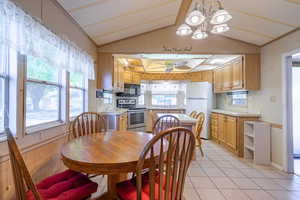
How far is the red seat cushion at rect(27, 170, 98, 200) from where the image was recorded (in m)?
1.22

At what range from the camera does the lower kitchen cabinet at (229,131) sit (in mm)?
3600

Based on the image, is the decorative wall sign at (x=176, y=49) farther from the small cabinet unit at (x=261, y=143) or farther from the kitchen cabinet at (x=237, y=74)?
the small cabinet unit at (x=261, y=143)

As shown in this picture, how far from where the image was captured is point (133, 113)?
532 centimetres

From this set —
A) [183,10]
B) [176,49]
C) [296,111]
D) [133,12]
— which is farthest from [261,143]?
[133,12]

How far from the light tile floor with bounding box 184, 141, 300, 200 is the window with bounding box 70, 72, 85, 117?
218cm

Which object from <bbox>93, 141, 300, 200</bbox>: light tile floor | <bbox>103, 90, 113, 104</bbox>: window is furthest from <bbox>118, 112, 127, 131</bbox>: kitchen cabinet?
<bbox>93, 141, 300, 200</bbox>: light tile floor

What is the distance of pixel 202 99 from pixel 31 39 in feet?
15.4

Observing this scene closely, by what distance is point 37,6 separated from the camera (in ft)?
5.59

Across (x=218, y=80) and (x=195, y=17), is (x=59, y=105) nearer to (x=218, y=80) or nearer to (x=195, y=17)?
(x=195, y=17)

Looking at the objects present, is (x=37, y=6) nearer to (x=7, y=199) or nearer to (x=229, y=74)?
(x=7, y=199)

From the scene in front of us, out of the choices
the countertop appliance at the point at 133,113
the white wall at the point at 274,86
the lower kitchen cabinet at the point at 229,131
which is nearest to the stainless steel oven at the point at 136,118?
the countertop appliance at the point at 133,113

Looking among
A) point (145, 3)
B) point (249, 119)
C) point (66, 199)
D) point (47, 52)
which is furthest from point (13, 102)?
point (249, 119)

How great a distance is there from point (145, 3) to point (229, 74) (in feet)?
9.64

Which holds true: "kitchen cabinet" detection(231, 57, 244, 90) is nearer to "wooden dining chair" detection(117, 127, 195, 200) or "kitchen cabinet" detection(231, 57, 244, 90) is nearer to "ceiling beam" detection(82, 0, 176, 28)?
"ceiling beam" detection(82, 0, 176, 28)
